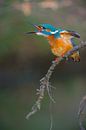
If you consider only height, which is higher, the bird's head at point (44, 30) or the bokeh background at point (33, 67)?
the bokeh background at point (33, 67)

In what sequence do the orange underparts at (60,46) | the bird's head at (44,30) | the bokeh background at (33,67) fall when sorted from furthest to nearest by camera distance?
the bokeh background at (33,67)
the orange underparts at (60,46)
the bird's head at (44,30)

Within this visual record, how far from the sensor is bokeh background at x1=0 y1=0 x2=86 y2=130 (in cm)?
435

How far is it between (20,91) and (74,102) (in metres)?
0.52

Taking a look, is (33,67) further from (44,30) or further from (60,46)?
(44,30)

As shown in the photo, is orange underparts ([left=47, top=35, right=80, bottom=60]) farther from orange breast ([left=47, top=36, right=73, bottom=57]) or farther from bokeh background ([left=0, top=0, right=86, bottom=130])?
bokeh background ([left=0, top=0, right=86, bottom=130])

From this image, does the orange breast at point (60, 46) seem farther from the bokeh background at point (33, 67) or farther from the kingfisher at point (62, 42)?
the bokeh background at point (33, 67)

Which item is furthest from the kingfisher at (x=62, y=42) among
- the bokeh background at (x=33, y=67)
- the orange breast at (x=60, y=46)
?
the bokeh background at (x=33, y=67)

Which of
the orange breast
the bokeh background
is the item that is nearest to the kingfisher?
the orange breast

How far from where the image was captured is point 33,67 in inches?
203

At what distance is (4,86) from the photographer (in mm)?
4941

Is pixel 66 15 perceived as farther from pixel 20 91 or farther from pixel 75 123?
pixel 75 123

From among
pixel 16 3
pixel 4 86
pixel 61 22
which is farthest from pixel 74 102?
pixel 16 3

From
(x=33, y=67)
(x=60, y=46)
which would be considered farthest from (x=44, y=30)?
(x=33, y=67)

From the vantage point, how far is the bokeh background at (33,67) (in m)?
4.35
